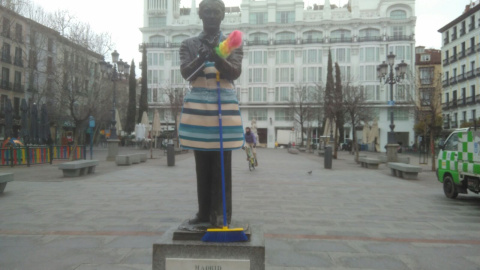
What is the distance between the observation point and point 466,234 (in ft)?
16.0

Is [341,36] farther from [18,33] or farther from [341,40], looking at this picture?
[18,33]

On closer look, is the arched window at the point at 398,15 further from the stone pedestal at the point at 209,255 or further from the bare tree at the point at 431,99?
the stone pedestal at the point at 209,255

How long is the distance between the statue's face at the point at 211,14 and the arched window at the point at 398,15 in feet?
191

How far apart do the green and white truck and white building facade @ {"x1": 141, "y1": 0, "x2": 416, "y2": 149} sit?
4411 cm

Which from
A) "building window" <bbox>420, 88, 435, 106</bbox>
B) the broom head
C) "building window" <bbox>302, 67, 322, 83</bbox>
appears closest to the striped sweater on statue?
the broom head

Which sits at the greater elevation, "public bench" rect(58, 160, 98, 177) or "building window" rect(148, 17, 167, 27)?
"building window" rect(148, 17, 167, 27)

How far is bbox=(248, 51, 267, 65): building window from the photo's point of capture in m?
56.5

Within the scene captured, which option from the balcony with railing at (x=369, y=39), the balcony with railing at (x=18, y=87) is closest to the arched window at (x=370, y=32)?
the balcony with railing at (x=369, y=39)

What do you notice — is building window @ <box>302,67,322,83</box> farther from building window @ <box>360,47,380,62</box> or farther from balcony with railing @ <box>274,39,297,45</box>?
building window @ <box>360,47,380,62</box>

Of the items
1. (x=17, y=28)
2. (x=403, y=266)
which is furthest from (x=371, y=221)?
(x=17, y=28)

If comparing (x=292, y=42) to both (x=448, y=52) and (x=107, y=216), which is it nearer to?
(x=448, y=52)

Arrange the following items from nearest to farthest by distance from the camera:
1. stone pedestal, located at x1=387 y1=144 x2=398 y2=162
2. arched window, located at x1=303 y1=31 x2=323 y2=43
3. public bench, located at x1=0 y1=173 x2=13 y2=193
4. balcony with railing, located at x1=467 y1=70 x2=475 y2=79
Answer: public bench, located at x1=0 y1=173 x2=13 y2=193
stone pedestal, located at x1=387 y1=144 x2=398 y2=162
balcony with railing, located at x1=467 y1=70 x2=475 y2=79
arched window, located at x1=303 y1=31 x2=323 y2=43

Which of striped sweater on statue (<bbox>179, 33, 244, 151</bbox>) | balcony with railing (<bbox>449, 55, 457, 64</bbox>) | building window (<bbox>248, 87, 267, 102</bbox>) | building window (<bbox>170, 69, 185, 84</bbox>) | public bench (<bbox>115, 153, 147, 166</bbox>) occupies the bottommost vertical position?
public bench (<bbox>115, 153, 147, 166</bbox>)

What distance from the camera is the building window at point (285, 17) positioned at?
5666cm
